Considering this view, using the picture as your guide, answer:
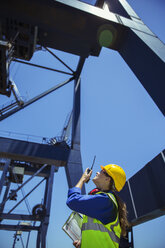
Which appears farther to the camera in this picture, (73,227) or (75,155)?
(75,155)

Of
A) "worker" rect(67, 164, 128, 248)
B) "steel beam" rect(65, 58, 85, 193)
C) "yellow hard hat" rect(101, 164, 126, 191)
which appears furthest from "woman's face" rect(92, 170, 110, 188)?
"steel beam" rect(65, 58, 85, 193)

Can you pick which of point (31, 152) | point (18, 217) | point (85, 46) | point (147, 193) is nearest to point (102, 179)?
point (147, 193)

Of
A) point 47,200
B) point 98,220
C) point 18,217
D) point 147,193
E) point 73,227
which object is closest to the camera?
point 98,220

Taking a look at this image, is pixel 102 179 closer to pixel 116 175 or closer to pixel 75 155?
pixel 116 175

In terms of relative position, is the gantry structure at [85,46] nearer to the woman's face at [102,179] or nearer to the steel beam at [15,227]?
the woman's face at [102,179]

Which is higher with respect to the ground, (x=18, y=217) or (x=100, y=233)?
(x=100, y=233)

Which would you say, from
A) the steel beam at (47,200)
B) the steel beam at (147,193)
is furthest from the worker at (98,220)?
the steel beam at (47,200)

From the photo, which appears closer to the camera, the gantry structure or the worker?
the worker

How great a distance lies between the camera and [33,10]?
4902mm

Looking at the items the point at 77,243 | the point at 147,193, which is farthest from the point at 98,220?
the point at 147,193

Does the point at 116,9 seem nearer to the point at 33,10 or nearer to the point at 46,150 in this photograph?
the point at 33,10

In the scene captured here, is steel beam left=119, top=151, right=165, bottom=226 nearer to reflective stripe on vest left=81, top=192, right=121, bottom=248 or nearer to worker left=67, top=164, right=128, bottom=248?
worker left=67, top=164, right=128, bottom=248

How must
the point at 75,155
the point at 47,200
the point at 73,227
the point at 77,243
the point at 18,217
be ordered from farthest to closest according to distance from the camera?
the point at 47,200, the point at 18,217, the point at 75,155, the point at 73,227, the point at 77,243

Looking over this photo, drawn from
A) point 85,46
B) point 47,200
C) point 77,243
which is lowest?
point 47,200
